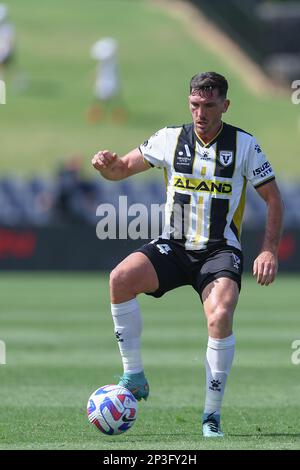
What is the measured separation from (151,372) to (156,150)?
370 cm

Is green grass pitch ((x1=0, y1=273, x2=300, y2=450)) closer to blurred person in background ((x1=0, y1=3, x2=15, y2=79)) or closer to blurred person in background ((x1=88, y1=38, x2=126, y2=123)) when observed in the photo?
blurred person in background ((x1=88, y1=38, x2=126, y2=123))

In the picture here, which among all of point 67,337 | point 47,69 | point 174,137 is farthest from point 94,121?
point 174,137

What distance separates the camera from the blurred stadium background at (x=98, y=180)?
36.9 feet

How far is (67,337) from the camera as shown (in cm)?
1544

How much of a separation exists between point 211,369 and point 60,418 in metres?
1.23

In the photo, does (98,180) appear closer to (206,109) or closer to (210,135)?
(210,135)

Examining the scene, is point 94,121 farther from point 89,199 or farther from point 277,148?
point 89,199

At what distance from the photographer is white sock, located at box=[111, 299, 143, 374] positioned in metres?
9.05

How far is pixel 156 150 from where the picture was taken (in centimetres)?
923

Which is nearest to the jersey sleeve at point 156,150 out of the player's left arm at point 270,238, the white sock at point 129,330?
the player's left arm at point 270,238

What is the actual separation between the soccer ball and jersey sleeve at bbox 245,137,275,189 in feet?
5.60

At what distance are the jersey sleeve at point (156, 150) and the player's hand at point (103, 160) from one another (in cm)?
26

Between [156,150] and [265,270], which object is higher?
[156,150]

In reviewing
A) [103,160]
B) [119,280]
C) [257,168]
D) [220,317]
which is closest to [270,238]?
[257,168]
